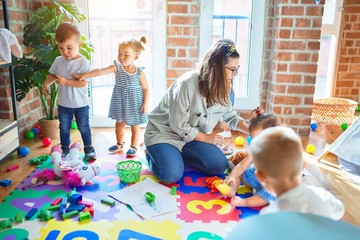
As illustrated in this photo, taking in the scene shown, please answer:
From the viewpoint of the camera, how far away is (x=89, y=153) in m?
2.25

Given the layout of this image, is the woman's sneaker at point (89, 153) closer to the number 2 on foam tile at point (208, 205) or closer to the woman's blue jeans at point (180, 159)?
the woman's blue jeans at point (180, 159)

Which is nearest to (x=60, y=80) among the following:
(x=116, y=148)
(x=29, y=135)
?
(x=116, y=148)

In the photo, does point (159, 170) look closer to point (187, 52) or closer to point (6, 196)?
point (6, 196)

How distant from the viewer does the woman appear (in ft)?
5.87

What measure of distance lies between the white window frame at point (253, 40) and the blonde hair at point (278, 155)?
1956 millimetres

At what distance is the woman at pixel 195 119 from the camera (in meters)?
1.79

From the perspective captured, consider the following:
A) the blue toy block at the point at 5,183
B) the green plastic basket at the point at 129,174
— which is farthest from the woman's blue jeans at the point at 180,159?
the blue toy block at the point at 5,183

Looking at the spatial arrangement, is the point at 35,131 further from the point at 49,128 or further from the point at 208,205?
the point at 208,205

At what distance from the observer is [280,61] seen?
8.98 ft

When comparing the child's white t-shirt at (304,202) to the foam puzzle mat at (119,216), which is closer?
the child's white t-shirt at (304,202)

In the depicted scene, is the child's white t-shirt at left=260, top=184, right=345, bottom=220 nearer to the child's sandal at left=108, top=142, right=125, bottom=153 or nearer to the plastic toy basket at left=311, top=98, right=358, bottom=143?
the child's sandal at left=108, top=142, right=125, bottom=153

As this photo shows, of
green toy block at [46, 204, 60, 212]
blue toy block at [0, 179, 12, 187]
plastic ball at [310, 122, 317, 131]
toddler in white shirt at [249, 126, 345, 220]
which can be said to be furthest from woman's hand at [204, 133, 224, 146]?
plastic ball at [310, 122, 317, 131]

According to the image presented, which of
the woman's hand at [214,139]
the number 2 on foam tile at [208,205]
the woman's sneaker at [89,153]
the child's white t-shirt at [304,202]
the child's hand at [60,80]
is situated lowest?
the number 2 on foam tile at [208,205]

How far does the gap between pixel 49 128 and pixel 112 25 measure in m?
0.99
